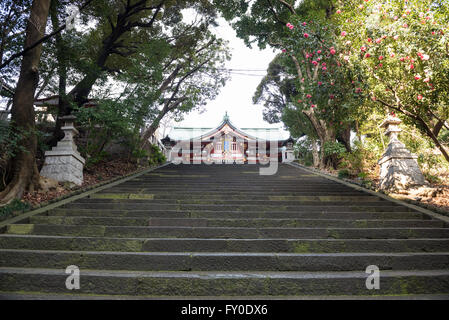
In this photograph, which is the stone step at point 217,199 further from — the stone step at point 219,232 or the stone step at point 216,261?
the stone step at point 216,261

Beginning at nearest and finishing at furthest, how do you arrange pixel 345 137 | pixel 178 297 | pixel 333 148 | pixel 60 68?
pixel 178 297 < pixel 60 68 < pixel 333 148 < pixel 345 137

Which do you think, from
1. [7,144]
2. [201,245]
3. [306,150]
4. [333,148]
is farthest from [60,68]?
[306,150]

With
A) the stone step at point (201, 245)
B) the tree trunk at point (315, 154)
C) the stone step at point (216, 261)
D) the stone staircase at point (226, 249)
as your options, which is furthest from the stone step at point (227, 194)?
the tree trunk at point (315, 154)

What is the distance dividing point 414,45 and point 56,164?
885cm

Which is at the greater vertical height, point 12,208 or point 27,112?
point 27,112

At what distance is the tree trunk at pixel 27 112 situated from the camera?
5.64 m

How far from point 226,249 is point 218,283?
2.34 ft

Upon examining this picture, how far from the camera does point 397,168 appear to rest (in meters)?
6.27

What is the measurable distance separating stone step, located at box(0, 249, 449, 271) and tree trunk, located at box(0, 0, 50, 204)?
3197mm

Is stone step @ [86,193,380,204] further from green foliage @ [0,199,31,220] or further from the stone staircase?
green foliage @ [0,199,31,220]

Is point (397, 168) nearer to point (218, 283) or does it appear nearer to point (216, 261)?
point (216, 261)

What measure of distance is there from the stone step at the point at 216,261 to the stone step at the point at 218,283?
0.68ft

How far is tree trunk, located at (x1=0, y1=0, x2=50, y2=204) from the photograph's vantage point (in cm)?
564

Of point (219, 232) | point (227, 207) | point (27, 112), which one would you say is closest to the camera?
point (219, 232)
